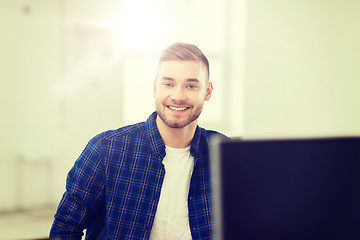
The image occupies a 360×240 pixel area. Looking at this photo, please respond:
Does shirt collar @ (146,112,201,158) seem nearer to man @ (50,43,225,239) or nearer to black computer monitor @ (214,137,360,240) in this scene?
man @ (50,43,225,239)

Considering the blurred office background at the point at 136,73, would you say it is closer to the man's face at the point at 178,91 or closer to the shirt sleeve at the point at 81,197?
the man's face at the point at 178,91

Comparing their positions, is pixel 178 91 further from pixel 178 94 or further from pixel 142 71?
pixel 142 71

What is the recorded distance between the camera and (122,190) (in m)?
1.29

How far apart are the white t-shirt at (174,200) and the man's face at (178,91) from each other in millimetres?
123

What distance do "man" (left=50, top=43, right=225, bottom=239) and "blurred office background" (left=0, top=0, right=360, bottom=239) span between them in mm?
962

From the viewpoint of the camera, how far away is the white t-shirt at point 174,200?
1.22 meters

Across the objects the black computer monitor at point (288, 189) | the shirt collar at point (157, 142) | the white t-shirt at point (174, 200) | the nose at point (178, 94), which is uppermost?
the nose at point (178, 94)

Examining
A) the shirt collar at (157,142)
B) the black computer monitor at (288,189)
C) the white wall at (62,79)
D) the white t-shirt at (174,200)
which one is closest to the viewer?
the black computer monitor at (288,189)

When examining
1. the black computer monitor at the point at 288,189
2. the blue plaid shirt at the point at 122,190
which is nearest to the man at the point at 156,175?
the blue plaid shirt at the point at 122,190

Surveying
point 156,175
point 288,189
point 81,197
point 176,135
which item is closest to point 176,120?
point 176,135

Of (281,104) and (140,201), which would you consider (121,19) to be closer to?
(281,104)

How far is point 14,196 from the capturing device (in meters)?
2.31

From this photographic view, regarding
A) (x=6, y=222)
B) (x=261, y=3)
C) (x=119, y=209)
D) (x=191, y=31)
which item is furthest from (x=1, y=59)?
(x=261, y=3)

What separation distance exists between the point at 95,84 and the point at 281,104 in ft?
4.53
